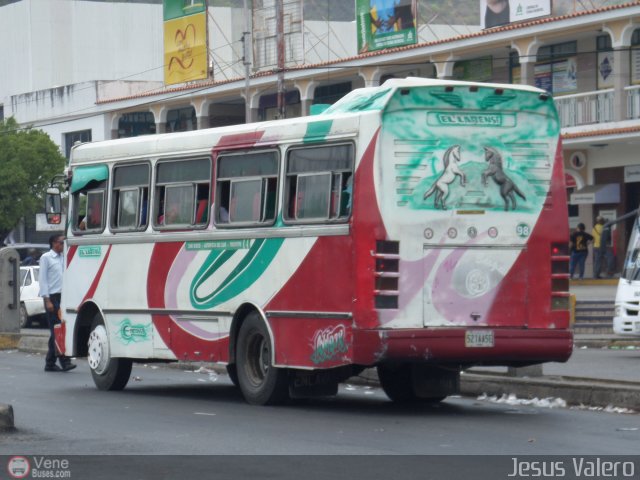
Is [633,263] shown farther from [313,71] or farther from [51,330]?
[313,71]

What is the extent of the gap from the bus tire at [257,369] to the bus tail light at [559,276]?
277 centimetres

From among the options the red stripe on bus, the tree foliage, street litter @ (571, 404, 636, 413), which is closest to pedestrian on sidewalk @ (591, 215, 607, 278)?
the red stripe on bus

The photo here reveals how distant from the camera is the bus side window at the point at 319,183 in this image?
13.2 metres

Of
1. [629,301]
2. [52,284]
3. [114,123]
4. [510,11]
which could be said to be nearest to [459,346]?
[52,284]

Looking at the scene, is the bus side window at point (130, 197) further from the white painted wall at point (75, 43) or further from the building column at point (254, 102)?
the white painted wall at point (75, 43)

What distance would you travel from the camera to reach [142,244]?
16172mm

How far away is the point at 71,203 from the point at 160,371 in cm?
382

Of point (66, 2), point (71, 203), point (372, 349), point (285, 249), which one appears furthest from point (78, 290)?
point (66, 2)

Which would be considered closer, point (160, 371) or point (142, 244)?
point (142, 244)

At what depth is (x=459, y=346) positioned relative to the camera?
13.0 m

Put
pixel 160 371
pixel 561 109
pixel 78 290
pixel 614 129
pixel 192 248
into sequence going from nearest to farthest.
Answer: pixel 192 248 < pixel 78 290 < pixel 160 371 < pixel 614 129 < pixel 561 109

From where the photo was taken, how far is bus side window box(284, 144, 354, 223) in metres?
13.2
